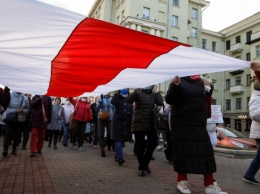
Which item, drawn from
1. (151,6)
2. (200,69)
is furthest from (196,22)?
(200,69)

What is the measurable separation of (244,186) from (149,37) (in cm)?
369

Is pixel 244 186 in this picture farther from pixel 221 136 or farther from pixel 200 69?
pixel 221 136

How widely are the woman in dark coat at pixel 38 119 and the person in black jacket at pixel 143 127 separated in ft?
12.1

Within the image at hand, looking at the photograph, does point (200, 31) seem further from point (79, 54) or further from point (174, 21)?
point (79, 54)

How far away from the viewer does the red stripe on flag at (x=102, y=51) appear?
3.35 meters

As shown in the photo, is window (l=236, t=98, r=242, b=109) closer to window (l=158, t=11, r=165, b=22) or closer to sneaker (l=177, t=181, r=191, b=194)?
window (l=158, t=11, r=165, b=22)

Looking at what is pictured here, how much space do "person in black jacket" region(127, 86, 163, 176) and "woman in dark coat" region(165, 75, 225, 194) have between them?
148cm

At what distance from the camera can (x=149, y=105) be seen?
246 inches

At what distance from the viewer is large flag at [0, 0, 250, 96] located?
314 centimetres

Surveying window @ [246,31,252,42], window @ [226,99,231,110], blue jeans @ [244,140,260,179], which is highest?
window @ [246,31,252,42]

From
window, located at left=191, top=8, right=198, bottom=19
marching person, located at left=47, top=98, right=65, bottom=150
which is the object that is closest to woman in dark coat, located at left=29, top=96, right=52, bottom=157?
marching person, located at left=47, top=98, right=65, bottom=150

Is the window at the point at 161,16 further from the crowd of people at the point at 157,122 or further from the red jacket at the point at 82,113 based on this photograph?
the red jacket at the point at 82,113

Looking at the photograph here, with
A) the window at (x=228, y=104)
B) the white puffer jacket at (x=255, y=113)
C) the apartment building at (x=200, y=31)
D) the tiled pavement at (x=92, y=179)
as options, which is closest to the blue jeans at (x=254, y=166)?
the tiled pavement at (x=92, y=179)

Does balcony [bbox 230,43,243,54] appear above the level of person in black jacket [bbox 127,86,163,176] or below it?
above
